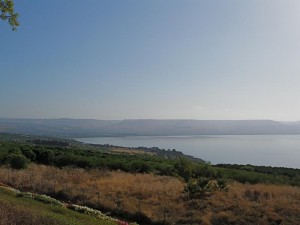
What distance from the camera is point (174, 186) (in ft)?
94.8

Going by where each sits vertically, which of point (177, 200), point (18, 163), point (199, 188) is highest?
point (199, 188)

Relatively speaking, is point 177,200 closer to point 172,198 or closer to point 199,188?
point 172,198

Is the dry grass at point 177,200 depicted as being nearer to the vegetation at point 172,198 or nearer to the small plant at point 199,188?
the vegetation at point 172,198

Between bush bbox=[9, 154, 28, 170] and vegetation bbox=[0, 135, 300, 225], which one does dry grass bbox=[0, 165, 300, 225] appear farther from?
bush bbox=[9, 154, 28, 170]

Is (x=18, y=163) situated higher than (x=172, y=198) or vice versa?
(x=18, y=163)

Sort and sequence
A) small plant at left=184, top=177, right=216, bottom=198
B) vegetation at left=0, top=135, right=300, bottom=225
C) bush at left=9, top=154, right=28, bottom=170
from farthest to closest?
1. bush at left=9, top=154, right=28, bottom=170
2. small plant at left=184, top=177, right=216, bottom=198
3. vegetation at left=0, top=135, right=300, bottom=225

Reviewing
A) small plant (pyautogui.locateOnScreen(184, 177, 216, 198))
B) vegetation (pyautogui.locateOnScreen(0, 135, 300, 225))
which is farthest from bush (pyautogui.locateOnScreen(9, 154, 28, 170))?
small plant (pyautogui.locateOnScreen(184, 177, 216, 198))

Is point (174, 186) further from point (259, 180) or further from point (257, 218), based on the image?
point (259, 180)

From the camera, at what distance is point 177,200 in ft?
80.2

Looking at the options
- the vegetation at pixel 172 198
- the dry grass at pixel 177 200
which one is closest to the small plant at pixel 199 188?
the vegetation at pixel 172 198

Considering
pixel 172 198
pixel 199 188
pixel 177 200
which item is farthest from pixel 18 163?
pixel 199 188

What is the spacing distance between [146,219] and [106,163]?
26.7 meters

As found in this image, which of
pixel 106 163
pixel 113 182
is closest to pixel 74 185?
pixel 113 182

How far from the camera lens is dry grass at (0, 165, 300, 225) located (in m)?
20.4
